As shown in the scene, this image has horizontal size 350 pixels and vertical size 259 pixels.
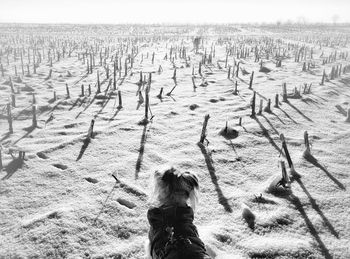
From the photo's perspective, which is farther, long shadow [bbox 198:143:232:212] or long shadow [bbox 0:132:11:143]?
long shadow [bbox 0:132:11:143]

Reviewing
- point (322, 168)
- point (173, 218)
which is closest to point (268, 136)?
point (322, 168)

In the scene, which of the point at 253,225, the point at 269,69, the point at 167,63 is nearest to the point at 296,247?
the point at 253,225

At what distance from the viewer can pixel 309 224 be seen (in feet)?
15.0

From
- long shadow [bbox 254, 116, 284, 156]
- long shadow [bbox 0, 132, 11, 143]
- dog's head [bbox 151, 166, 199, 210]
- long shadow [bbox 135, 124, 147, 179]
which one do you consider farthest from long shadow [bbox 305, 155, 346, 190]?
long shadow [bbox 0, 132, 11, 143]

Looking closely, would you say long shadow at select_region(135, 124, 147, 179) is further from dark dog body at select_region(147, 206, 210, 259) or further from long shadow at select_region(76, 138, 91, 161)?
dark dog body at select_region(147, 206, 210, 259)

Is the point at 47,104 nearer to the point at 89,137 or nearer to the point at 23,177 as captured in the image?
the point at 89,137

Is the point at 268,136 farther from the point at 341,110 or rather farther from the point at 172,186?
the point at 172,186

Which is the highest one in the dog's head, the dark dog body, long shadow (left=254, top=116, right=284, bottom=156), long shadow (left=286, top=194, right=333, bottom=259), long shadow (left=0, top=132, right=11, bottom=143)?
the dog's head

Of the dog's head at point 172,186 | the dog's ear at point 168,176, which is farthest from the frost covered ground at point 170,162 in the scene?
the dog's ear at point 168,176

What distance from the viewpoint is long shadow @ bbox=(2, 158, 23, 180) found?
573 centimetres

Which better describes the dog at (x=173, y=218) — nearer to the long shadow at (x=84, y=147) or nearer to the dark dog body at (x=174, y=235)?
the dark dog body at (x=174, y=235)

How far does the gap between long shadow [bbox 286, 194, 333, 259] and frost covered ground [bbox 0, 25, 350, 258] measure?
0.05 feet

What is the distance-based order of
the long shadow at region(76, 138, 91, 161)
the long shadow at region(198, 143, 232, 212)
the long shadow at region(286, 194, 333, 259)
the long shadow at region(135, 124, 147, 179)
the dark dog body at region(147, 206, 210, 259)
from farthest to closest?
1. the long shadow at region(76, 138, 91, 161)
2. the long shadow at region(135, 124, 147, 179)
3. the long shadow at region(198, 143, 232, 212)
4. the long shadow at region(286, 194, 333, 259)
5. the dark dog body at region(147, 206, 210, 259)

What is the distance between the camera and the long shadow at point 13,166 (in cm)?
573
